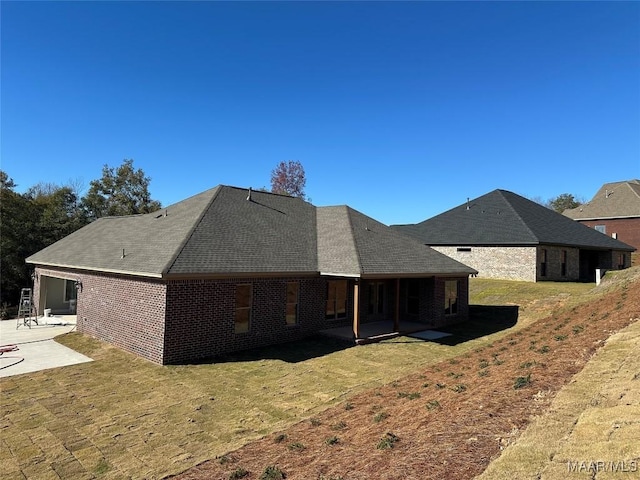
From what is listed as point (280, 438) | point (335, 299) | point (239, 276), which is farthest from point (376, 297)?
point (280, 438)

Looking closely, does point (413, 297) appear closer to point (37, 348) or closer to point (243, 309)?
point (243, 309)

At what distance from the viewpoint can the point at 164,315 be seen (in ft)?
37.0

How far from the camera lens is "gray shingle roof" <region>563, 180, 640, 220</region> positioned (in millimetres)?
41406

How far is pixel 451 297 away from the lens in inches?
726

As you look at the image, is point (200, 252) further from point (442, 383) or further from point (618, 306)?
point (618, 306)

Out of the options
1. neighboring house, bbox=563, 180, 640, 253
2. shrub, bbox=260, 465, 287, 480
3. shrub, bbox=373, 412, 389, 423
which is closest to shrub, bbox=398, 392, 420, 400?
shrub, bbox=373, 412, 389, 423

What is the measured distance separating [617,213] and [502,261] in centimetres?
2423

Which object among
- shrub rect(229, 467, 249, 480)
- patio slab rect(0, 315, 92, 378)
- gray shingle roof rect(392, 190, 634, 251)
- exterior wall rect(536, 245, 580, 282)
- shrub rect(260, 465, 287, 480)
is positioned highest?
gray shingle roof rect(392, 190, 634, 251)

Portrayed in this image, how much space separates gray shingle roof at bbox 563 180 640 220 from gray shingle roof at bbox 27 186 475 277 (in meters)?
35.1

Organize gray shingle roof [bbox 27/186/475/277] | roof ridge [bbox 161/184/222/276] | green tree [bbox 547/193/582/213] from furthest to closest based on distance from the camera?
green tree [bbox 547/193/582/213] → gray shingle roof [bbox 27/186/475/277] → roof ridge [bbox 161/184/222/276]

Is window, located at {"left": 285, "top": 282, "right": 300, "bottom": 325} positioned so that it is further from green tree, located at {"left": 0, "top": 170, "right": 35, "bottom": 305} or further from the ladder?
green tree, located at {"left": 0, "top": 170, "right": 35, "bottom": 305}

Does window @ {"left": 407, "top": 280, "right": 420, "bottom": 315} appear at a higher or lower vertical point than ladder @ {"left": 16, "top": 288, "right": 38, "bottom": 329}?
higher

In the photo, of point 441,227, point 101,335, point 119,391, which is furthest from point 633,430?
point 441,227

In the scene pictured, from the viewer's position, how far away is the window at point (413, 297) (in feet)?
60.0
